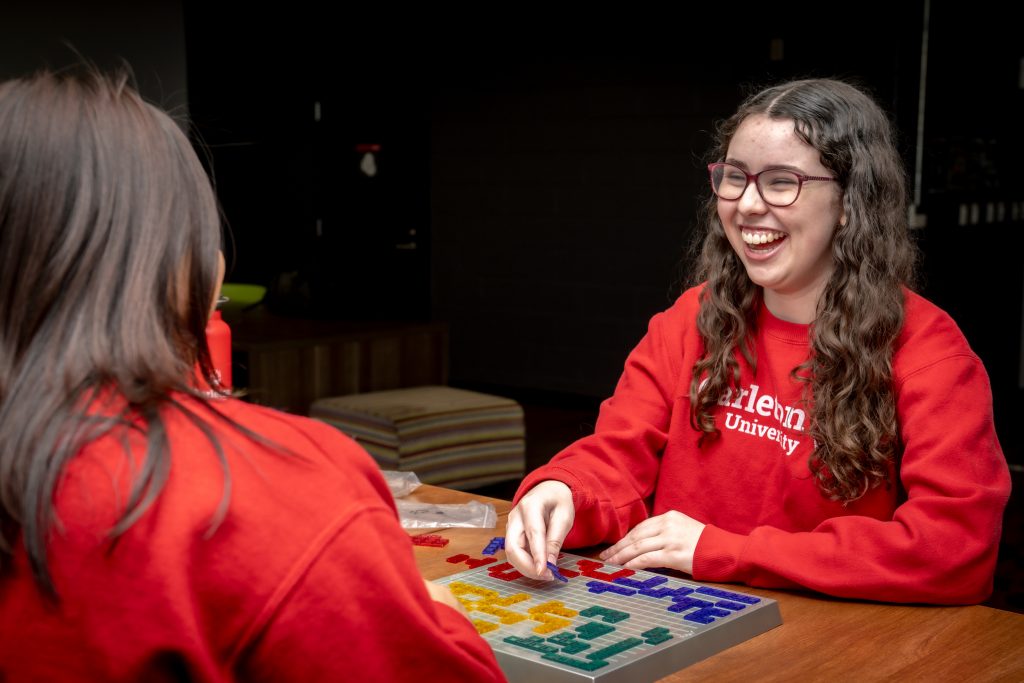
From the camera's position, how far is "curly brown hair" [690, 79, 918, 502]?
159cm

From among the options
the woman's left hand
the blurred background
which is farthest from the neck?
the blurred background

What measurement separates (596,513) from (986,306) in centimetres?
404

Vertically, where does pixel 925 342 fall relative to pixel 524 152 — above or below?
below

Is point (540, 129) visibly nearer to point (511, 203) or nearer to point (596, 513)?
point (511, 203)

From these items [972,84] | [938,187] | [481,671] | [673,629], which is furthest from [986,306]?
[481,671]

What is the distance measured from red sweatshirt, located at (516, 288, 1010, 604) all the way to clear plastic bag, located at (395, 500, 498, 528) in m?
0.13

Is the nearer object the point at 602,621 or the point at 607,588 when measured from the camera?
the point at 602,621

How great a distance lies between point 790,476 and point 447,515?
496 millimetres

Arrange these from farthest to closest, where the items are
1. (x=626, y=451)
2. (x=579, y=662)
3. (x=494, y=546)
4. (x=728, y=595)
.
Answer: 1. (x=626, y=451)
2. (x=494, y=546)
3. (x=728, y=595)
4. (x=579, y=662)

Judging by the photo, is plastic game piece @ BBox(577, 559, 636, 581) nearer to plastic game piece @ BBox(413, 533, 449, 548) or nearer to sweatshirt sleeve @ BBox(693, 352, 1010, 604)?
sweatshirt sleeve @ BBox(693, 352, 1010, 604)

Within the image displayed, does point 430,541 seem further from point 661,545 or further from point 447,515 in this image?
point 661,545

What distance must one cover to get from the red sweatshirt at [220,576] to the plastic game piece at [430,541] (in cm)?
82

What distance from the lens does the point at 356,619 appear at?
76cm

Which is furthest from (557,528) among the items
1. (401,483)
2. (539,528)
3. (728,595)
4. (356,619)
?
(356,619)
